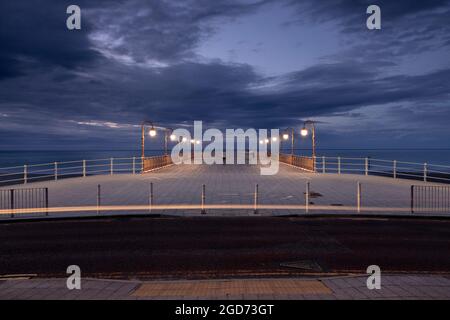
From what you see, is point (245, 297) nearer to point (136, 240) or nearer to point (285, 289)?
point (285, 289)

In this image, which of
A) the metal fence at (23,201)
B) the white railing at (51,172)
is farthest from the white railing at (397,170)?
the metal fence at (23,201)

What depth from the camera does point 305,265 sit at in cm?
855

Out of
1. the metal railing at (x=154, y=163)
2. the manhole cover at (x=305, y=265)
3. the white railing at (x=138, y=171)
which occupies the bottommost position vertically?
the manhole cover at (x=305, y=265)

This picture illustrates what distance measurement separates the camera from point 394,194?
820 inches

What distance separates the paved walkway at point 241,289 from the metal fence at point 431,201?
955cm

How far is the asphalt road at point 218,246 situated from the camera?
8.38m

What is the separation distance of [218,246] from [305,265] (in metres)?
2.68

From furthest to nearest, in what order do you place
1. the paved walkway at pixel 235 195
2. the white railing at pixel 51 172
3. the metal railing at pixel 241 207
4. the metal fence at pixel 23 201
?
1. the white railing at pixel 51 172
2. the paved walkway at pixel 235 195
3. the metal fence at pixel 23 201
4. the metal railing at pixel 241 207

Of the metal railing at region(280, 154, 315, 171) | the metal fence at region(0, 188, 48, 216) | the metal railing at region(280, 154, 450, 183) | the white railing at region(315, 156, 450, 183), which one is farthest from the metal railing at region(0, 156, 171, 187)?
the white railing at region(315, 156, 450, 183)

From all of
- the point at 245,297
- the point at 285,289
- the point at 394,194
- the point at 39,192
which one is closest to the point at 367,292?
the point at 285,289

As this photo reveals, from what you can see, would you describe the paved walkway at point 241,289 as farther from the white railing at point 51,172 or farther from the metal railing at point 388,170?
the metal railing at point 388,170

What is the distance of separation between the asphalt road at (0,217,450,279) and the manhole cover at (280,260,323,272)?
58mm
